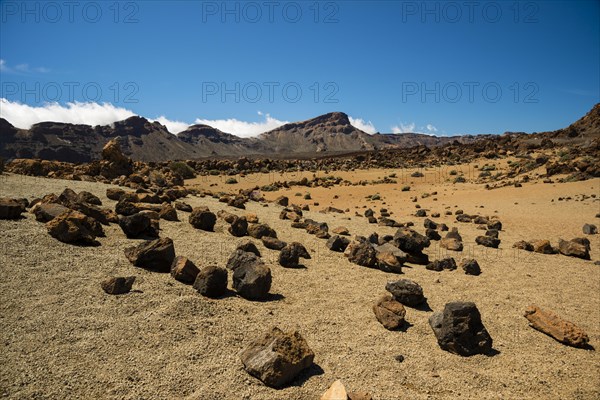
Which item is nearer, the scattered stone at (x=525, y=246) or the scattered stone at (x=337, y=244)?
the scattered stone at (x=337, y=244)

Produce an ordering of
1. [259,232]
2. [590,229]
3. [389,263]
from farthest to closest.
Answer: [590,229], [259,232], [389,263]

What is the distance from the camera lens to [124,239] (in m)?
6.86

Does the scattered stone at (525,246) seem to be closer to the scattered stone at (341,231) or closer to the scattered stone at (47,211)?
the scattered stone at (341,231)

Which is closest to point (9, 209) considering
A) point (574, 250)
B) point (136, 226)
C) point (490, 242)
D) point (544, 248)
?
point (136, 226)

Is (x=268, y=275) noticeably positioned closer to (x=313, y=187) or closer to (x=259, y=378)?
(x=259, y=378)

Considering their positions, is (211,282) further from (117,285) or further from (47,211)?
(47,211)

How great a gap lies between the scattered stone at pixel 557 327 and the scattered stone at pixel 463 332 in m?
1.11

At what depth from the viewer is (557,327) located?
514 cm

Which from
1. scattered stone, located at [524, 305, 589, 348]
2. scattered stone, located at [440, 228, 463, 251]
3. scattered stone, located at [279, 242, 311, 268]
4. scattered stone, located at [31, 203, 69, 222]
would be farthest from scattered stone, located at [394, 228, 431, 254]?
scattered stone, located at [31, 203, 69, 222]

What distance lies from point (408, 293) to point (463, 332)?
50.3 inches

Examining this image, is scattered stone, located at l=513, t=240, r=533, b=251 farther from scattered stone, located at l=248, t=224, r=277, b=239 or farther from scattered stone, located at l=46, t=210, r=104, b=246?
scattered stone, located at l=46, t=210, r=104, b=246

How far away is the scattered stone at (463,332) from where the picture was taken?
4.60 metres

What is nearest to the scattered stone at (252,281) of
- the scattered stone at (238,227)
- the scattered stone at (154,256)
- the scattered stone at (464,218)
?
the scattered stone at (154,256)

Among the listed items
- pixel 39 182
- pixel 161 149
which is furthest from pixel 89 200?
pixel 161 149
